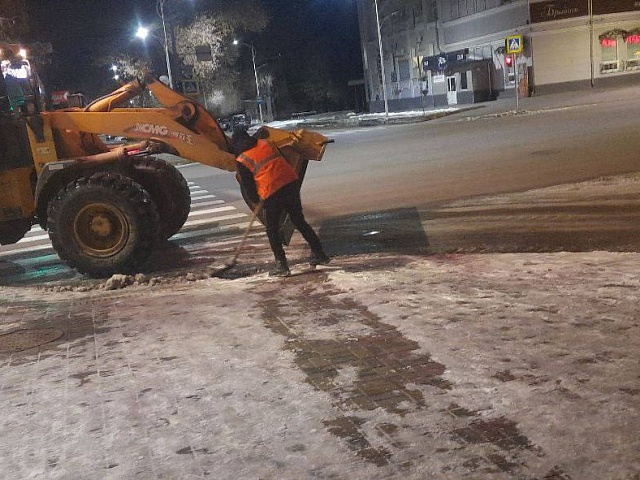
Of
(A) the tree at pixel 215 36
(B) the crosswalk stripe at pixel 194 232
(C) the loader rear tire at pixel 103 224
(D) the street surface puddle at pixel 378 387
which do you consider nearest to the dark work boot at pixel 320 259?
(D) the street surface puddle at pixel 378 387

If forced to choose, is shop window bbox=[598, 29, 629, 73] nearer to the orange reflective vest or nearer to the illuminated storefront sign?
the illuminated storefront sign

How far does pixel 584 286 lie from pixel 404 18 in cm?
5675

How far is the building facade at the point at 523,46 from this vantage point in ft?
149

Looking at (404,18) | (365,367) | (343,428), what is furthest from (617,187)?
(404,18)

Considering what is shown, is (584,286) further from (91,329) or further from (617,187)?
(617,187)

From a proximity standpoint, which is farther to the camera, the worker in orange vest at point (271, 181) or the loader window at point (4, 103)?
the loader window at point (4, 103)

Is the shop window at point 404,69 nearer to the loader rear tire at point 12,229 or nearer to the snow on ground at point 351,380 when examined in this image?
the loader rear tire at point 12,229

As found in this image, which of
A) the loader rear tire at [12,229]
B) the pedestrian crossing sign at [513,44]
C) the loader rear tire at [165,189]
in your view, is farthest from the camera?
the pedestrian crossing sign at [513,44]

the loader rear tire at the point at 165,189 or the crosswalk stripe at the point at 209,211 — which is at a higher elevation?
the loader rear tire at the point at 165,189

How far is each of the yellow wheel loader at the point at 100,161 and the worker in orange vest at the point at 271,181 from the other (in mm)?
543

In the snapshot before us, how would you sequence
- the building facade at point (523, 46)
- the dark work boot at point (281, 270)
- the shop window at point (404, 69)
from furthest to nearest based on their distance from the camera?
the shop window at point (404, 69), the building facade at point (523, 46), the dark work boot at point (281, 270)

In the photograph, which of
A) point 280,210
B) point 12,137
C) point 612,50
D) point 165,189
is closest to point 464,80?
point 612,50

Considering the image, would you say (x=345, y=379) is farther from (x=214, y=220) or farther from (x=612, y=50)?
(x=612, y=50)

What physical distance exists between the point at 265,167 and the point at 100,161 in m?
2.55
